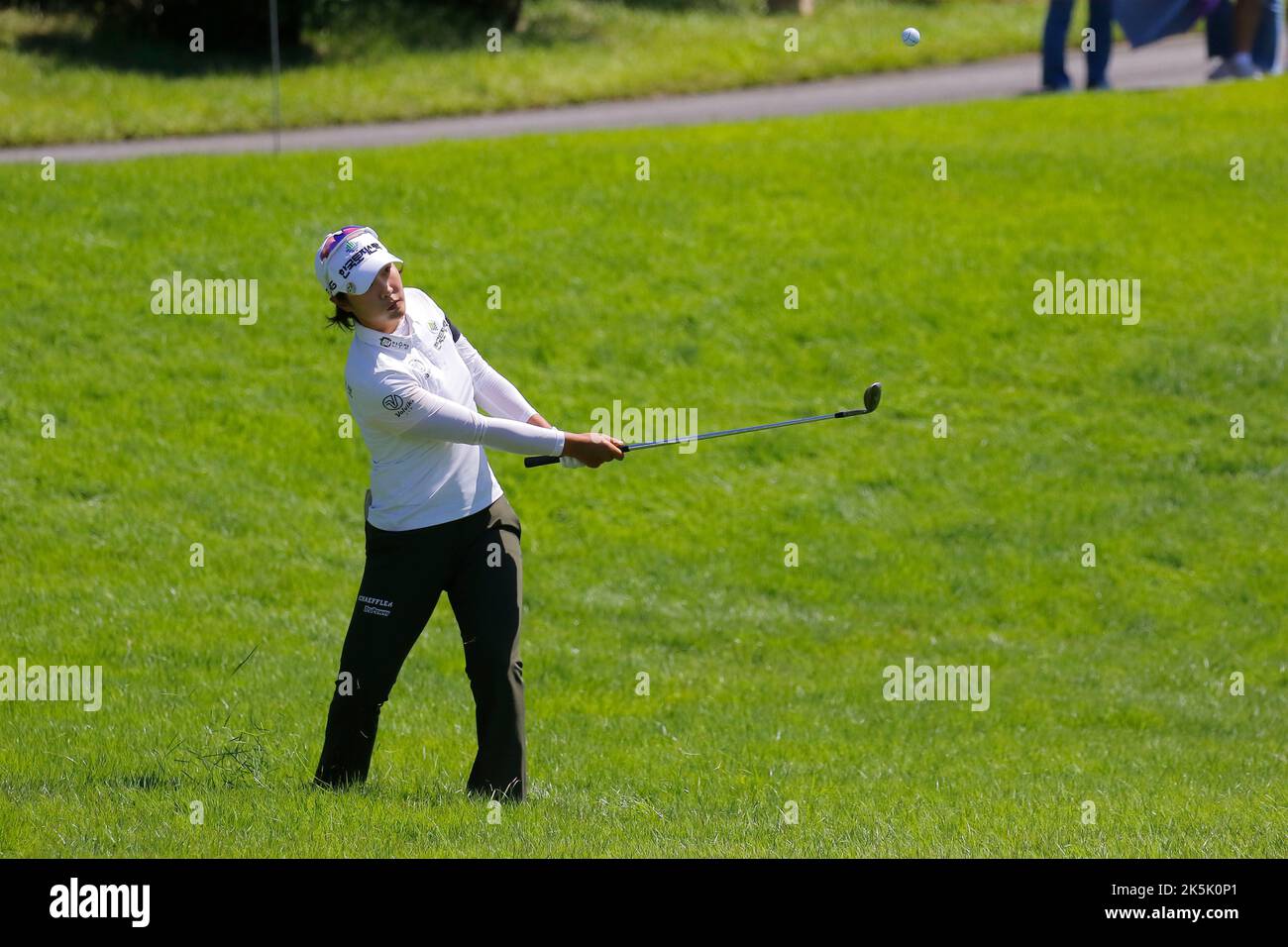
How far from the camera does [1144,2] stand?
84.0ft

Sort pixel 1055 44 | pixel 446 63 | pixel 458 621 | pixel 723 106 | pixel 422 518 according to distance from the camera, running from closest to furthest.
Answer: pixel 422 518, pixel 458 621, pixel 1055 44, pixel 723 106, pixel 446 63

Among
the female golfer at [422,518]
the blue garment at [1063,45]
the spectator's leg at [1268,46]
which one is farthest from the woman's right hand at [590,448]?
the spectator's leg at [1268,46]

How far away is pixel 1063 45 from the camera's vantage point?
2467 cm

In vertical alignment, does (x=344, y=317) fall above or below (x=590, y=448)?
above

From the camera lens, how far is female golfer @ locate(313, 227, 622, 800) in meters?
6.91

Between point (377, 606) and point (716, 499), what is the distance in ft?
23.4

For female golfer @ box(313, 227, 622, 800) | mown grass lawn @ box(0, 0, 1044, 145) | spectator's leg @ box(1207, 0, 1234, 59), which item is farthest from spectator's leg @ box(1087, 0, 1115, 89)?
female golfer @ box(313, 227, 622, 800)

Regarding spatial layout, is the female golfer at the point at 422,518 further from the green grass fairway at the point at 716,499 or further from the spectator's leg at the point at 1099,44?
the spectator's leg at the point at 1099,44

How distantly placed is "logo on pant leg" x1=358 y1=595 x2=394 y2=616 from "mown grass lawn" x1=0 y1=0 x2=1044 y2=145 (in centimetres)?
1615

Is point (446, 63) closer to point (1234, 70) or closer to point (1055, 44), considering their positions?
point (1055, 44)

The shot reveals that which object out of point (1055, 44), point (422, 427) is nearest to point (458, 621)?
point (422, 427)

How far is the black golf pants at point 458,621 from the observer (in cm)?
714

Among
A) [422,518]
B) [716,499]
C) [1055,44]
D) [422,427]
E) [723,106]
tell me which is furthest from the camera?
[723,106]

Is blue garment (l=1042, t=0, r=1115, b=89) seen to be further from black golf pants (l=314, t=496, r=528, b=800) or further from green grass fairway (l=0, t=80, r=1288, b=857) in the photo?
black golf pants (l=314, t=496, r=528, b=800)
